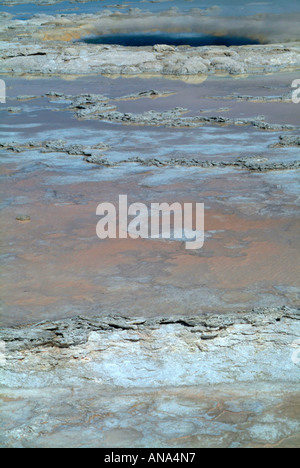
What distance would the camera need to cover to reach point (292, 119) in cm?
863

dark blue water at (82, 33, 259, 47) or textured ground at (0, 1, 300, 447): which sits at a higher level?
dark blue water at (82, 33, 259, 47)

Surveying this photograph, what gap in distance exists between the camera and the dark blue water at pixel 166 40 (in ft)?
62.2

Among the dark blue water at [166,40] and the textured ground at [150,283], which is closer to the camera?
the textured ground at [150,283]

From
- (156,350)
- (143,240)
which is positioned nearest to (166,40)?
(143,240)

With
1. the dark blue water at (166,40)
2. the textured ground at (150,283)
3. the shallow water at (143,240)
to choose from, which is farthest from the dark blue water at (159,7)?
the shallow water at (143,240)

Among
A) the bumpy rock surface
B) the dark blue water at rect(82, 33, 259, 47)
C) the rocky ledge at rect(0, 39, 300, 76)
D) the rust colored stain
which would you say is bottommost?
the bumpy rock surface

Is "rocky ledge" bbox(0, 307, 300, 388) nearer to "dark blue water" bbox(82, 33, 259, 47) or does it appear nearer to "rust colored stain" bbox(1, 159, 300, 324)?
"rust colored stain" bbox(1, 159, 300, 324)

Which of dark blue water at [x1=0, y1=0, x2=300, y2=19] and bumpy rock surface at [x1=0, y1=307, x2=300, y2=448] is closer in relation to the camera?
bumpy rock surface at [x1=0, y1=307, x2=300, y2=448]

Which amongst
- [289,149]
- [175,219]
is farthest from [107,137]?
[175,219]

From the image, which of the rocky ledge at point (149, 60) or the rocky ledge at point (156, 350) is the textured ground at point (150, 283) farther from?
the rocky ledge at point (149, 60)

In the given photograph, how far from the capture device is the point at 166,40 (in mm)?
19672

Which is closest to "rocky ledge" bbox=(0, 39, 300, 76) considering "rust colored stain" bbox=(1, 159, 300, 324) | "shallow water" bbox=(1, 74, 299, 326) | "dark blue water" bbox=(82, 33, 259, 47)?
"dark blue water" bbox=(82, 33, 259, 47)

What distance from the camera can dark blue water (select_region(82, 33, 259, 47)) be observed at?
62.2ft
